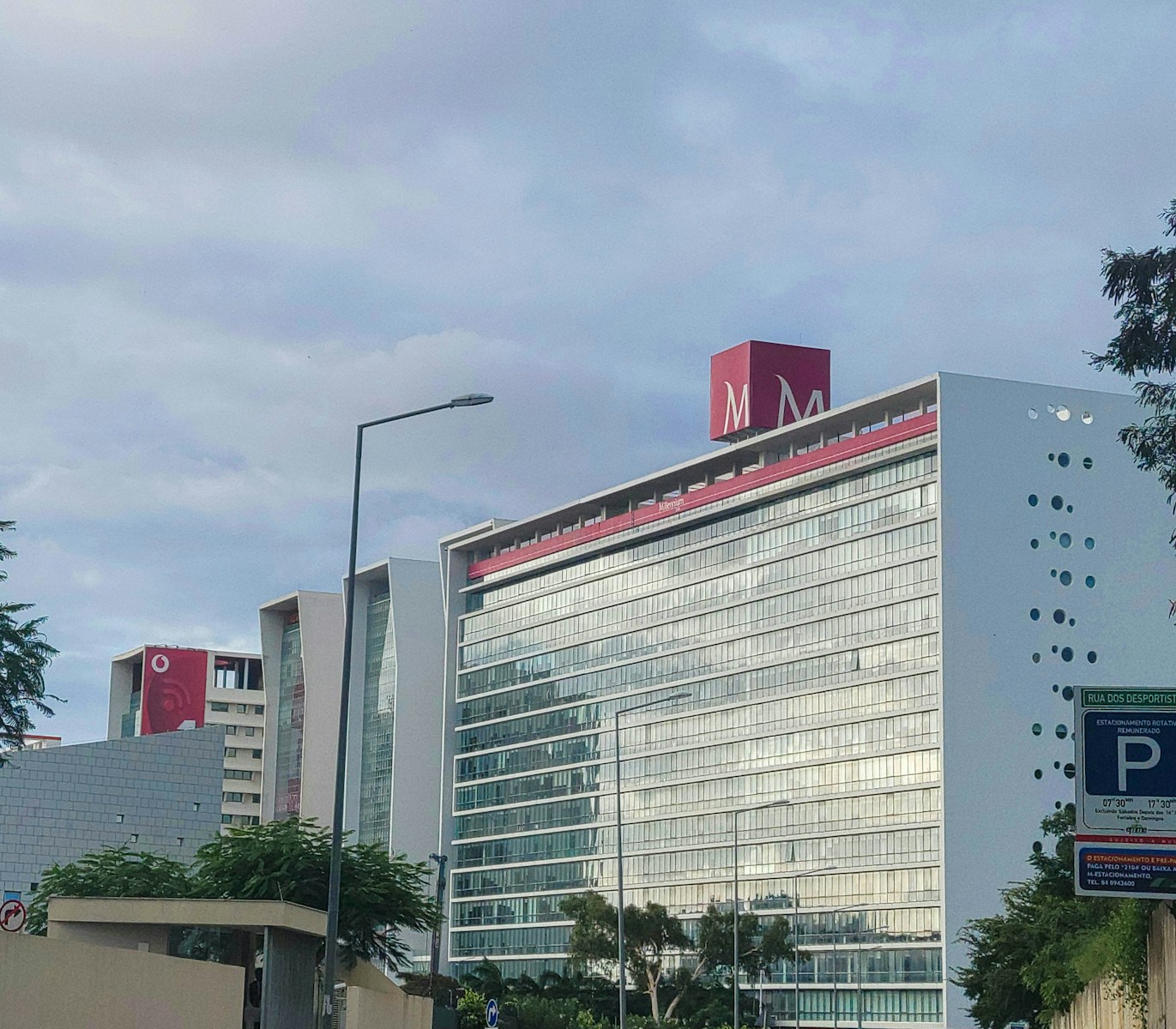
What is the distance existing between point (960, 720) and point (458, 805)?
58032mm

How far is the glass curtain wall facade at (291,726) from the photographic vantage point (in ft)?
600

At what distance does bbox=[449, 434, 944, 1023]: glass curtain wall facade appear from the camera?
352 feet

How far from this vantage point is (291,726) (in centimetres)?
18438

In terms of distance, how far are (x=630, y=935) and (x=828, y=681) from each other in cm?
1984

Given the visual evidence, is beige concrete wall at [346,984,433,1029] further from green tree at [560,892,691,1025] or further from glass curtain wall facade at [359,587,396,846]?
glass curtain wall facade at [359,587,396,846]

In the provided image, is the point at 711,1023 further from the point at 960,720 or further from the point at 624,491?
the point at 624,491

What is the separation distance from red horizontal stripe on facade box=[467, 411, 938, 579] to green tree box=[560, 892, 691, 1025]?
28020 mm

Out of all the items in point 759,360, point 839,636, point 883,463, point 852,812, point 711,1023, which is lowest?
point 711,1023

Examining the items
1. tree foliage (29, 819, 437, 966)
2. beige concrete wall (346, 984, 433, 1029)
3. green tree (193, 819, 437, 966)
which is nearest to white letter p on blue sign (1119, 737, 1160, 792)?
beige concrete wall (346, 984, 433, 1029)

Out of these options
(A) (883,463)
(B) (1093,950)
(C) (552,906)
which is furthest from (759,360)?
(B) (1093,950)

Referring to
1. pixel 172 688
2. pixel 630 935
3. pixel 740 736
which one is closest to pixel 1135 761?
pixel 630 935

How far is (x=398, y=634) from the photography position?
160 metres

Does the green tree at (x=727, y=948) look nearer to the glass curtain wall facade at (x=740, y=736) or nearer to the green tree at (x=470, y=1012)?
the glass curtain wall facade at (x=740, y=736)

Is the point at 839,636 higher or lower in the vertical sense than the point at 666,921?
higher
